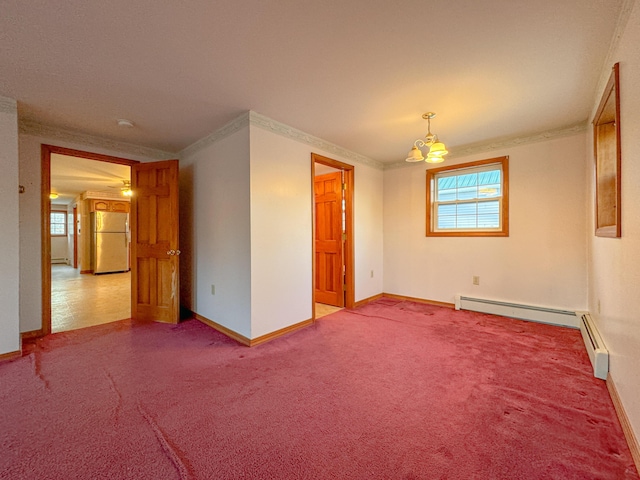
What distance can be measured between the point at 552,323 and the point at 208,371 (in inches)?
151

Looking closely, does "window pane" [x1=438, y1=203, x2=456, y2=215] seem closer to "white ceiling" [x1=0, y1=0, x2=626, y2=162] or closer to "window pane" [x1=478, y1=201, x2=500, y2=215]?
"window pane" [x1=478, y1=201, x2=500, y2=215]

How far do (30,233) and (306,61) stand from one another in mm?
3444

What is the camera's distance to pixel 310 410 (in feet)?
5.52

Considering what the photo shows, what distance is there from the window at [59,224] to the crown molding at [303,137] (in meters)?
12.2

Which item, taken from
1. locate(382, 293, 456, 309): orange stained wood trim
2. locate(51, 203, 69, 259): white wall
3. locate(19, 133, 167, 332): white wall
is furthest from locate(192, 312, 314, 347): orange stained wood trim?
locate(51, 203, 69, 259): white wall

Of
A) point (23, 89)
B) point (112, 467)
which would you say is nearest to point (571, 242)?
point (112, 467)

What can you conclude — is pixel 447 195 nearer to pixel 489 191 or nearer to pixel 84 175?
pixel 489 191

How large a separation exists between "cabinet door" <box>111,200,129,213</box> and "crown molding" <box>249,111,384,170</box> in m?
7.49

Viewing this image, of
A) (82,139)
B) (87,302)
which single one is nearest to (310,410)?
(82,139)

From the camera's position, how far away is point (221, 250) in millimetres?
3131

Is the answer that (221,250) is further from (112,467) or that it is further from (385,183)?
(385,183)

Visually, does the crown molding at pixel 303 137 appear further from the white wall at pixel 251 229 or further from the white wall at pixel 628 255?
the white wall at pixel 628 255

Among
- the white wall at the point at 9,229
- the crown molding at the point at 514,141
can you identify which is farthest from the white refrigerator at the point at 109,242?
the crown molding at the point at 514,141

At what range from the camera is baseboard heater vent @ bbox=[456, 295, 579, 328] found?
123 inches
